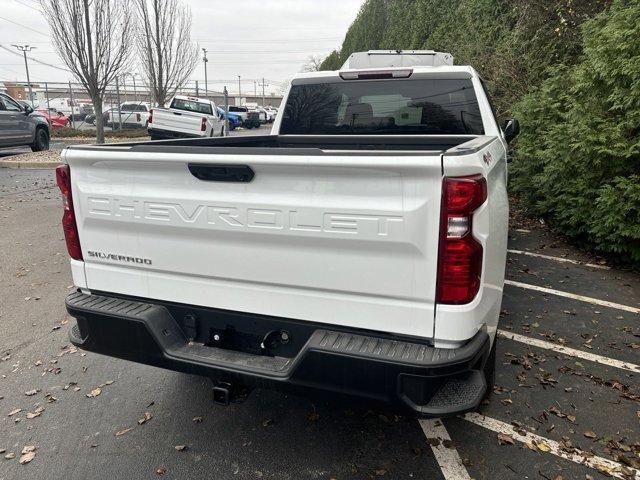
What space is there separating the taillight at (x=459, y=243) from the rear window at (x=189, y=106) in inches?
752

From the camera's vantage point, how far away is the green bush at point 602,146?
5512 millimetres

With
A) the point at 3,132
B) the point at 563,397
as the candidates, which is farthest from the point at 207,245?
the point at 3,132

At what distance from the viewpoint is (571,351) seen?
158 inches

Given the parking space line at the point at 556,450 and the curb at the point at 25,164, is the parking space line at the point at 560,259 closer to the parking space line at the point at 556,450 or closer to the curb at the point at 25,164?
the parking space line at the point at 556,450

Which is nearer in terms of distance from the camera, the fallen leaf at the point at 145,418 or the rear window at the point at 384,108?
the fallen leaf at the point at 145,418

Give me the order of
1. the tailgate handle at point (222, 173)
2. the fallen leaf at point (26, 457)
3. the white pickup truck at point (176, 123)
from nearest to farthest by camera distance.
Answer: the tailgate handle at point (222, 173) < the fallen leaf at point (26, 457) < the white pickup truck at point (176, 123)

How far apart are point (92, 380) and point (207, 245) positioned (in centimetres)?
189

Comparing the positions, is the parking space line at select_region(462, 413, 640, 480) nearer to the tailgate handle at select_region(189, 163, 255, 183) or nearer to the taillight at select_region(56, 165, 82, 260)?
the tailgate handle at select_region(189, 163, 255, 183)

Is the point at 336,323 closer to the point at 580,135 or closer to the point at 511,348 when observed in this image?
the point at 511,348

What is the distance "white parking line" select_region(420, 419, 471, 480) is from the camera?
263cm

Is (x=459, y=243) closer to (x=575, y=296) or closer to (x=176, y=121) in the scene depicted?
(x=575, y=296)

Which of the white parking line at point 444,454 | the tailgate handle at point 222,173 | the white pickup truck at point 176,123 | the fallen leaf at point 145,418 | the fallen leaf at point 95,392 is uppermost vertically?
the tailgate handle at point 222,173

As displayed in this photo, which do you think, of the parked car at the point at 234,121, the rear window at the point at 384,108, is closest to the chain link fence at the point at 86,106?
the parked car at the point at 234,121

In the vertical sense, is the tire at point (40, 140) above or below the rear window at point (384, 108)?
below
